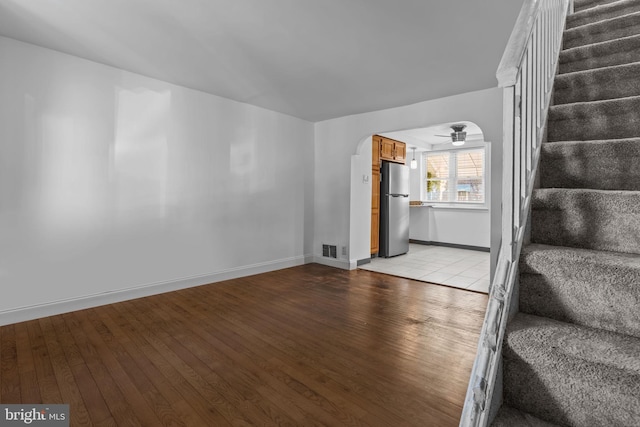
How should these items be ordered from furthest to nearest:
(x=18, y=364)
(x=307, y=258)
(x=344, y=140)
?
(x=307, y=258) < (x=344, y=140) < (x=18, y=364)

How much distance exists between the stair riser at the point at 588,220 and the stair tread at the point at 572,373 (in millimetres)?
421

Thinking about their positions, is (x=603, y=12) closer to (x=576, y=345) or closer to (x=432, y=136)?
(x=576, y=345)

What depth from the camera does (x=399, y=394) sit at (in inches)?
71.2

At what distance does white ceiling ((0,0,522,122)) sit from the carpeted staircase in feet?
3.68

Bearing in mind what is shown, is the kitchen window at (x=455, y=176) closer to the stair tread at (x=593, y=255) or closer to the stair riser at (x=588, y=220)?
the stair riser at (x=588, y=220)

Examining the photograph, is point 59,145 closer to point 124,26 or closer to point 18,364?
point 124,26

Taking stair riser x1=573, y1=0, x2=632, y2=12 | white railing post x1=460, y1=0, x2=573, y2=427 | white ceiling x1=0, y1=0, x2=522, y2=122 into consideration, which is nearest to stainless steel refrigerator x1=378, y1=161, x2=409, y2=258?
white ceiling x1=0, y1=0, x2=522, y2=122

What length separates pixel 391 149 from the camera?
611 cm

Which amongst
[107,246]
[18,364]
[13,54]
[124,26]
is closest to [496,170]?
[124,26]

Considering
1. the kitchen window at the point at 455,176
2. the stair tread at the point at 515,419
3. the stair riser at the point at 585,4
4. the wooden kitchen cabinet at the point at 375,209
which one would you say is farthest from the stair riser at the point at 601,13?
the kitchen window at the point at 455,176

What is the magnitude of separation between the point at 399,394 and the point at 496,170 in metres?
2.67

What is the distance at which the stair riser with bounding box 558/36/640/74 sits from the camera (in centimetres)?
219

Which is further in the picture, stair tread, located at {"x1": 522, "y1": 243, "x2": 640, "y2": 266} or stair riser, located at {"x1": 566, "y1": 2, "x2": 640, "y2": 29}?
stair riser, located at {"x1": 566, "y1": 2, "x2": 640, "y2": 29}

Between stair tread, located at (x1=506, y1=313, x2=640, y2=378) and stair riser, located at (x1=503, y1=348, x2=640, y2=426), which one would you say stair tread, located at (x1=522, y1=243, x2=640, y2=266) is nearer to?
stair tread, located at (x1=506, y1=313, x2=640, y2=378)
